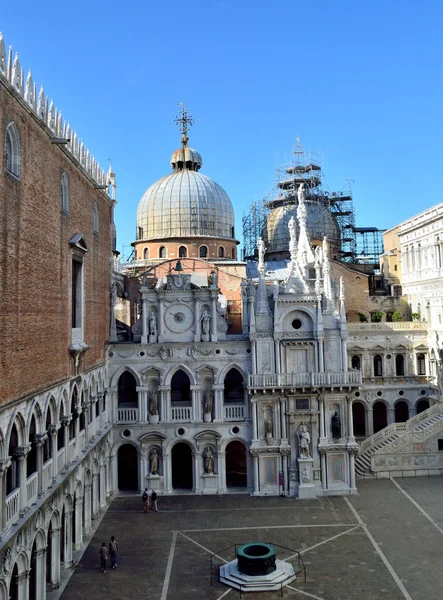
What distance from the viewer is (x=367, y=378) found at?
142 feet

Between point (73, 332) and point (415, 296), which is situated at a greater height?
point (415, 296)

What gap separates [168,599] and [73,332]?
38.0 ft

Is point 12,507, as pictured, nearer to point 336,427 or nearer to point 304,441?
point 304,441

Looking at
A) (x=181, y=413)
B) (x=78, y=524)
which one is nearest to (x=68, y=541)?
(x=78, y=524)

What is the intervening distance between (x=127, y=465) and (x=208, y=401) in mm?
9017

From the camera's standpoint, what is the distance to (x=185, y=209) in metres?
48.0

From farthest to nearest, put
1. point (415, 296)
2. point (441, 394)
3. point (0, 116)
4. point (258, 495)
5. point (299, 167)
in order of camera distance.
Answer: point (299, 167) < point (415, 296) < point (441, 394) < point (258, 495) < point (0, 116)

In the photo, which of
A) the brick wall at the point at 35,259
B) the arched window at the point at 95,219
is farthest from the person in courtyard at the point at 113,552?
the arched window at the point at 95,219

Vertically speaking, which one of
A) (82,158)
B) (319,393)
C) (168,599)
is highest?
(82,158)

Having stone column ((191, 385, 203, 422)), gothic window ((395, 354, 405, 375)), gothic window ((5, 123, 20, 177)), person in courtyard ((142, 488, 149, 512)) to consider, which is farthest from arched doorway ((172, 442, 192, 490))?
gothic window ((5, 123, 20, 177))

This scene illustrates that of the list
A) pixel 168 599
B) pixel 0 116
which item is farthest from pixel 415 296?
pixel 0 116

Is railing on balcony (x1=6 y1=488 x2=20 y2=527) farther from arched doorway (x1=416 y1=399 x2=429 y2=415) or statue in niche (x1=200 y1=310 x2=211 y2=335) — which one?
arched doorway (x1=416 y1=399 x2=429 y2=415)

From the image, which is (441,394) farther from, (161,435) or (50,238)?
(50,238)

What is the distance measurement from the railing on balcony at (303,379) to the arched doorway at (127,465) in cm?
992
